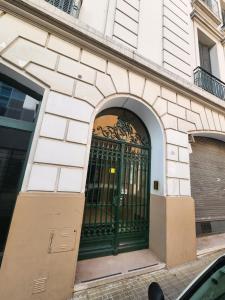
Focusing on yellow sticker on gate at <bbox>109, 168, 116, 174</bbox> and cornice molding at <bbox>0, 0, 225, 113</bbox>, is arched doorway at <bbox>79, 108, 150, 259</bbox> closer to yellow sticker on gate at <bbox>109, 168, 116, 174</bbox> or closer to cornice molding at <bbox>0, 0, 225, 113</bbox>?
yellow sticker on gate at <bbox>109, 168, 116, 174</bbox>

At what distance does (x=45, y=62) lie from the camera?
328cm

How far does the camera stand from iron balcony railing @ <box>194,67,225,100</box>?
6.37 metres

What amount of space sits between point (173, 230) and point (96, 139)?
3.15m

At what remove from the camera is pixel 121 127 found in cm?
481

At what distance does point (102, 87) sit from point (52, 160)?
7.04 ft

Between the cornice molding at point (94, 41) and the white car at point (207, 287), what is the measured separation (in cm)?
450

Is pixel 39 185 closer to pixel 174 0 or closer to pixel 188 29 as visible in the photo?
pixel 188 29

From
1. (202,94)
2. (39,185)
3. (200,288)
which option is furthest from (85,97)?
(202,94)

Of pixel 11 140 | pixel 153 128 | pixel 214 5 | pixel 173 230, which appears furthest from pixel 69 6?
pixel 214 5

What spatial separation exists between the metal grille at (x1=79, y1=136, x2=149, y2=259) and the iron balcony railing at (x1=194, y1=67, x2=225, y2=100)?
13.7ft

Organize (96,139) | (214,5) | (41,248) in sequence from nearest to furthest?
(41,248) → (96,139) → (214,5)

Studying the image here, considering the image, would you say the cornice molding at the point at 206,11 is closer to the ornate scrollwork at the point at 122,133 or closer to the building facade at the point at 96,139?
the building facade at the point at 96,139

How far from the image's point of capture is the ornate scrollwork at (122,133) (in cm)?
445

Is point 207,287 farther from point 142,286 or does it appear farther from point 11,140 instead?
point 11,140
